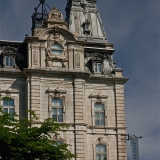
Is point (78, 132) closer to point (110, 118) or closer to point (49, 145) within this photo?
point (110, 118)

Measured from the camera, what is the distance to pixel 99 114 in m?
44.1

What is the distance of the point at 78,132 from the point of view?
42125 mm

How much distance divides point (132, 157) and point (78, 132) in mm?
5026

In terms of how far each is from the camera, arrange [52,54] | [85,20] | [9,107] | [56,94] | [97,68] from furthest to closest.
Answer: [85,20] < [97,68] < [52,54] < [56,94] < [9,107]

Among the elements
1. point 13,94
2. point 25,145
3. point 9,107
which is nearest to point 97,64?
point 13,94

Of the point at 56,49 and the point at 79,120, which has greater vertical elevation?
the point at 56,49

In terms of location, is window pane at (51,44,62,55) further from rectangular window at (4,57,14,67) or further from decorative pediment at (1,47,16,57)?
rectangular window at (4,57,14,67)

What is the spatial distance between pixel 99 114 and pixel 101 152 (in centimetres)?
329

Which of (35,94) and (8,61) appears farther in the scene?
(8,61)

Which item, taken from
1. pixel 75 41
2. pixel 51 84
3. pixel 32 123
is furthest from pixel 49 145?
pixel 75 41

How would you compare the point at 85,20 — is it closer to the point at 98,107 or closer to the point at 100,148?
the point at 98,107

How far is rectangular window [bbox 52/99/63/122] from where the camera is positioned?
1673 inches

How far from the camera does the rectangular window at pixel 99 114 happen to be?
43.9 meters

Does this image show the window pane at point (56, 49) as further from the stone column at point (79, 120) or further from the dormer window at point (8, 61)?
the dormer window at point (8, 61)
